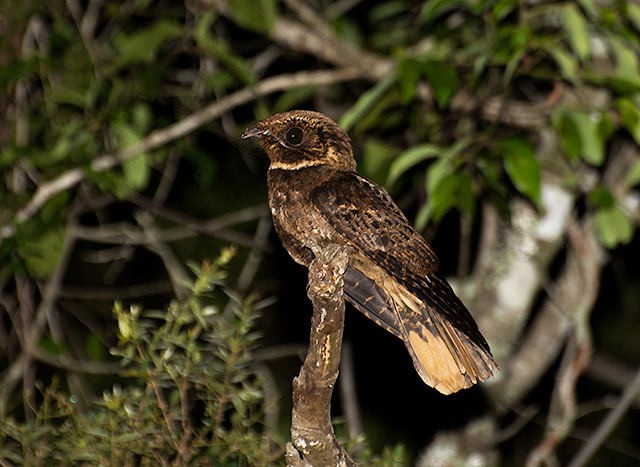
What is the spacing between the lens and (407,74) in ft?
9.71

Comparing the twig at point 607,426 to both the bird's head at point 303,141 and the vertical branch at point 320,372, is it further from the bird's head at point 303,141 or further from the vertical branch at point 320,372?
the bird's head at point 303,141

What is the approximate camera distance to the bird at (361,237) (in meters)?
2.02

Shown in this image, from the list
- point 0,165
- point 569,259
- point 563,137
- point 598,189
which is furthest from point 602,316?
point 0,165

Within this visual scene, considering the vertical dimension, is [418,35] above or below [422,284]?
above

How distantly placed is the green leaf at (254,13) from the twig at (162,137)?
0.39 m

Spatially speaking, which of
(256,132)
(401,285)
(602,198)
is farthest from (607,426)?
(256,132)

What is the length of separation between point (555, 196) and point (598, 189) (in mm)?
322

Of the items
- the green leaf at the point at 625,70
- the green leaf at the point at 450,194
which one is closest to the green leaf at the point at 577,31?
the green leaf at the point at 625,70

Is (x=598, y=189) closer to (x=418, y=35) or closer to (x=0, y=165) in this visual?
(x=418, y=35)

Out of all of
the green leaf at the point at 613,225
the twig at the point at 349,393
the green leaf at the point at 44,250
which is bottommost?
the twig at the point at 349,393

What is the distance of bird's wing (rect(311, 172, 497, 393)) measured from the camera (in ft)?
6.53

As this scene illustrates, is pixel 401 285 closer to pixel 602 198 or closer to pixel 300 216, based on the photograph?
pixel 300 216

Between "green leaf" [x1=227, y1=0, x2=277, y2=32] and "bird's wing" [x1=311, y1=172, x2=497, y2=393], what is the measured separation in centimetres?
122

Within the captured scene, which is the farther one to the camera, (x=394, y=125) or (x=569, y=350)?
(x=394, y=125)
